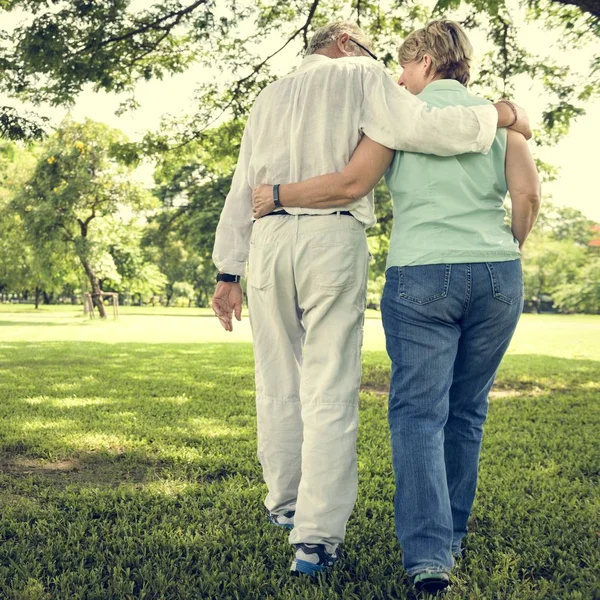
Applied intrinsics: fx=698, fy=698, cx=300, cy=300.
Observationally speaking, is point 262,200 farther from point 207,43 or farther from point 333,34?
point 207,43

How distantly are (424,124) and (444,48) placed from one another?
0.36m

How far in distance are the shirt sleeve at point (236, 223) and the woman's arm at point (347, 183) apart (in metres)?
0.36

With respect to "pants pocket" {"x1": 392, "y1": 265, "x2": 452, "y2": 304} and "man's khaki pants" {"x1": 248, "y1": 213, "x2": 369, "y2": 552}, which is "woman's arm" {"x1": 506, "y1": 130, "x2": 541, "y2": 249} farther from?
"man's khaki pants" {"x1": 248, "y1": 213, "x2": 369, "y2": 552}

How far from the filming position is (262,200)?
2.79 metres

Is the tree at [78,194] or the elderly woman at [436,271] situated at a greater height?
the tree at [78,194]

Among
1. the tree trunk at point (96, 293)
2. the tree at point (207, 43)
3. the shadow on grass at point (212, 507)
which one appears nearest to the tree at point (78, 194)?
the tree trunk at point (96, 293)

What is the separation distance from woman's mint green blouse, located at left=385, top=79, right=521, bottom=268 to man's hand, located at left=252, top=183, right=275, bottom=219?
1.60ft

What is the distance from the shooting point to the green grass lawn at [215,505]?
265 centimetres

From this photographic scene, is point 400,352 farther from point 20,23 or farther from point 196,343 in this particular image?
point 196,343

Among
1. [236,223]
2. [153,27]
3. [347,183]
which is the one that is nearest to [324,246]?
[347,183]

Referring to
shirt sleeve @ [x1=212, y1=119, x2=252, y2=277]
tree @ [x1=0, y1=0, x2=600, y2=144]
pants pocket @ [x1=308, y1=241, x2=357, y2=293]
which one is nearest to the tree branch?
tree @ [x1=0, y1=0, x2=600, y2=144]

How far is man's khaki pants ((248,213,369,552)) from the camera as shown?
8.79 ft

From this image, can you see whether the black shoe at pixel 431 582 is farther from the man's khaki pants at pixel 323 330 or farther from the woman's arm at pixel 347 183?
the woman's arm at pixel 347 183

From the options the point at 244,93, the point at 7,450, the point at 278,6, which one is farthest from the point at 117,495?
the point at 278,6
